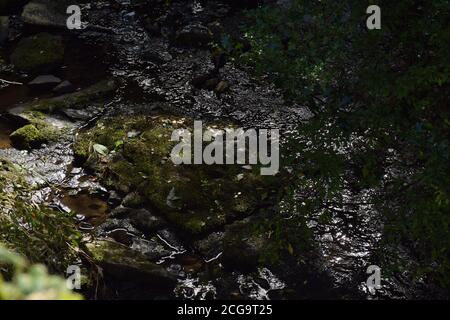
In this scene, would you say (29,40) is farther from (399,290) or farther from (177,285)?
(399,290)

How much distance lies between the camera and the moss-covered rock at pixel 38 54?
27.4 ft

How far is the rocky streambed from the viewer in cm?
511

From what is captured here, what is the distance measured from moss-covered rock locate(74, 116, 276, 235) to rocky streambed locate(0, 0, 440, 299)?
15mm

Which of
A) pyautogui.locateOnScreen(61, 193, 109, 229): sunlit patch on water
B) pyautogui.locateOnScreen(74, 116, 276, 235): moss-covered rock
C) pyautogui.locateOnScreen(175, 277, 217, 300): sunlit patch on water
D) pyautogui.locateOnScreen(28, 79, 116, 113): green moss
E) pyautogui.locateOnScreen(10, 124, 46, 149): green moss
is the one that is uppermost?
pyautogui.locateOnScreen(28, 79, 116, 113): green moss

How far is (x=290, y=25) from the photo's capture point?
443 centimetres

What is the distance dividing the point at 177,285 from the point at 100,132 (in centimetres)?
273

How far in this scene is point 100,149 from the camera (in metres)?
6.69

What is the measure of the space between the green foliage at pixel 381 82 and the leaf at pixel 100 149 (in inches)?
108

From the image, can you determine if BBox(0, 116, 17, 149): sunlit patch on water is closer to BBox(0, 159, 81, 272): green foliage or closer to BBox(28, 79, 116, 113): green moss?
BBox(28, 79, 116, 113): green moss

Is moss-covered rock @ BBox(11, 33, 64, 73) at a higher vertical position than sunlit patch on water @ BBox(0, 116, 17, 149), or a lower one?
higher

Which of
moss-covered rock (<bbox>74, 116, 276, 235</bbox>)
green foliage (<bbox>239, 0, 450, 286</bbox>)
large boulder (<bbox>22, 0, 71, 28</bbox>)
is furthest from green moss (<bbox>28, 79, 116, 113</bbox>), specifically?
green foliage (<bbox>239, 0, 450, 286</bbox>)

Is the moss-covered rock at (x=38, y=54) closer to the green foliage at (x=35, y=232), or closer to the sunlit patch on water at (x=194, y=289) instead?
the green foliage at (x=35, y=232)
